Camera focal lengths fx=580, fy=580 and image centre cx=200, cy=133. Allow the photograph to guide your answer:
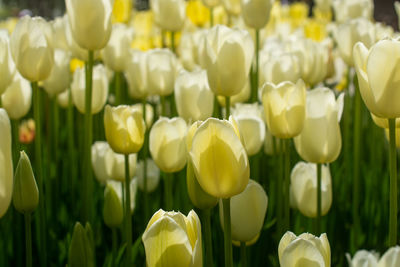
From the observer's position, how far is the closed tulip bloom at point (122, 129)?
54.1 inches

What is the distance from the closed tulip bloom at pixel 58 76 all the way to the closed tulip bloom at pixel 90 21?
1.94 feet

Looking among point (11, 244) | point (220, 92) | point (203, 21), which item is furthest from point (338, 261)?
point (203, 21)

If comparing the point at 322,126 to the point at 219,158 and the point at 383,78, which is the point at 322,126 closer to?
the point at 383,78

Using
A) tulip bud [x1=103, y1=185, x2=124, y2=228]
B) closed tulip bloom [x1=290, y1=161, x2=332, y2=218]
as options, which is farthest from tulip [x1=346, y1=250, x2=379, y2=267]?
tulip bud [x1=103, y1=185, x2=124, y2=228]

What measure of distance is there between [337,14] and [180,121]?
5.12 ft

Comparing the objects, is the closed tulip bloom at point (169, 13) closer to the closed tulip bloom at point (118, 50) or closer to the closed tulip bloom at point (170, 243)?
the closed tulip bloom at point (118, 50)

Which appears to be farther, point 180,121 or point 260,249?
point 260,249

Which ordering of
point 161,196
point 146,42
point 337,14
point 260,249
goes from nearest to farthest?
point 260,249 → point 161,196 → point 337,14 → point 146,42

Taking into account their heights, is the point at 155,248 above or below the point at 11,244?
above

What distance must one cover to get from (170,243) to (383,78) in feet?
1.61

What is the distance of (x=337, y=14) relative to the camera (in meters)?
2.74

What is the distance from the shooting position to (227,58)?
1.42 metres

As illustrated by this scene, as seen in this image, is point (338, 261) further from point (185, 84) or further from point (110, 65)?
point (110, 65)

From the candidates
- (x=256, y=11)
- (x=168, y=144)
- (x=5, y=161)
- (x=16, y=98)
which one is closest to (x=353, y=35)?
(x=256, y=11)
